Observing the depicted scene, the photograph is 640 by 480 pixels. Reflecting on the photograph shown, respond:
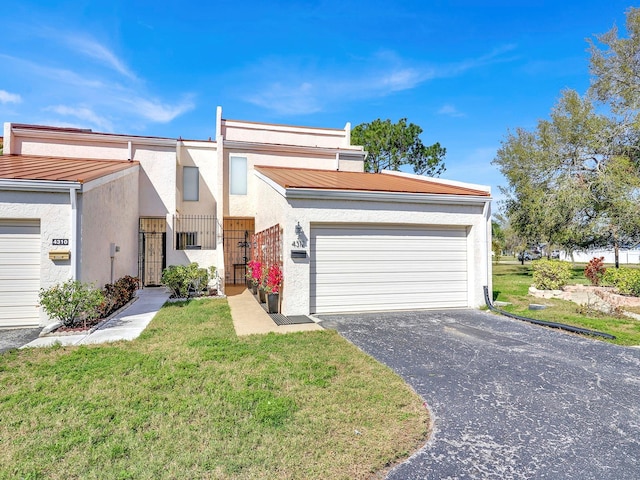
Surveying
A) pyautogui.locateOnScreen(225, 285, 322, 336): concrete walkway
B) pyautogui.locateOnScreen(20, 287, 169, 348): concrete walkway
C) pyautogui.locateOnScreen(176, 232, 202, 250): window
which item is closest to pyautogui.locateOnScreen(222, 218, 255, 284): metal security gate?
pyautogui.locateOnScreen(176, 232, 202, 250): window

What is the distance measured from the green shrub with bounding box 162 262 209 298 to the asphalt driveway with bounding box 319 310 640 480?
7.26 metres

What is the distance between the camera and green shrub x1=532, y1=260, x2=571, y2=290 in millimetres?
12227

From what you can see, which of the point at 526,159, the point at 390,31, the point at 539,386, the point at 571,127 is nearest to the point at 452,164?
the point at 526,159

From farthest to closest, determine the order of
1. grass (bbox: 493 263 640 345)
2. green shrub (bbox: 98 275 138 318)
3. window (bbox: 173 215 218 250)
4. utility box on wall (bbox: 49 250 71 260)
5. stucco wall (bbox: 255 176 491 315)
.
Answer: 1. window (bbox: 173 215 218 250)
2. green shrub (bbox: 98 275 138 318)
3. stucco wall (bbox: 255 176 491 315)
4. utility box on wall (bbox: 49 250 71 260)
5. grass (bbox: 493 263 640 345)

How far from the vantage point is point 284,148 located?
1585 cm

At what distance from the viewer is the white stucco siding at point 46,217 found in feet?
25.3

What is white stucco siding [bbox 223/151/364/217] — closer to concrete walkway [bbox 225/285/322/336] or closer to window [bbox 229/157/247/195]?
window [bbox 229/157/247/195]

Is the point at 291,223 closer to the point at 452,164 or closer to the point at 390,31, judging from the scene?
the point at 390,31

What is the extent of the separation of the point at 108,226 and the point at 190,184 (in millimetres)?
5475

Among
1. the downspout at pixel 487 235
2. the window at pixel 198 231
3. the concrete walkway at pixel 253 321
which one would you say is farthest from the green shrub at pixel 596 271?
the window at pixel 198 231

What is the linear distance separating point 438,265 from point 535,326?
285cm

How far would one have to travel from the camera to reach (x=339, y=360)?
17.9 feet

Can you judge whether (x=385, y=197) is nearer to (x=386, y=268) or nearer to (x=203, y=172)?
(x=386, y=268)

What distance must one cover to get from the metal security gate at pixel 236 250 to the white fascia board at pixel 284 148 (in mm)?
4358
